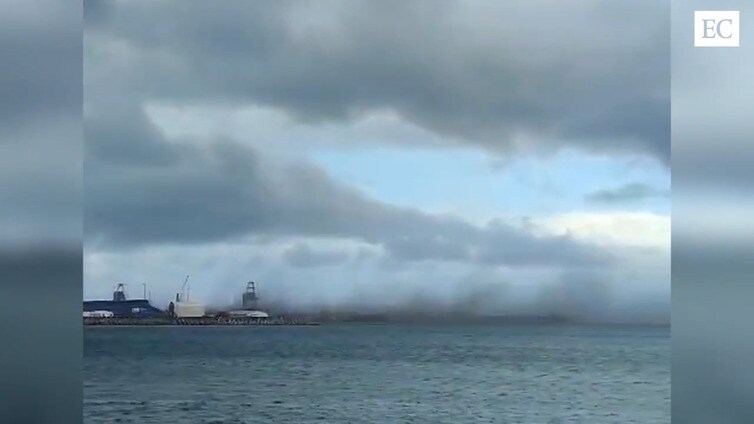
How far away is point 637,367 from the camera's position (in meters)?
20.6

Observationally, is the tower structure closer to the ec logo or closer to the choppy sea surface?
the choppy sea surface

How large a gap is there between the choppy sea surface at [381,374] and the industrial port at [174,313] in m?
0.43

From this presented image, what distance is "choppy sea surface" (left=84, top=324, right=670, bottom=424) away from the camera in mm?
17109

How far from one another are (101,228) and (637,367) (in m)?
10.1

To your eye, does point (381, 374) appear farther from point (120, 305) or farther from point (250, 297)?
point (120, 305)

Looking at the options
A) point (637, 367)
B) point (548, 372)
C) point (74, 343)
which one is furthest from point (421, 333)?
point (74, 343)

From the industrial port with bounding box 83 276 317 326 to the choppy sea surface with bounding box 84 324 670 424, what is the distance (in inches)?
17.0

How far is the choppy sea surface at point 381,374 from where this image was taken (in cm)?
1711

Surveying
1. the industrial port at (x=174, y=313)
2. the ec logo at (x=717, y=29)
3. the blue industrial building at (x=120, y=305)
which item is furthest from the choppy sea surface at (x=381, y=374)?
the ec logo at (x=717, y=29)

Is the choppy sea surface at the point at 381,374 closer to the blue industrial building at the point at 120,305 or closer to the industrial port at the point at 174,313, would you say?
the industrial port at the point at 174,313

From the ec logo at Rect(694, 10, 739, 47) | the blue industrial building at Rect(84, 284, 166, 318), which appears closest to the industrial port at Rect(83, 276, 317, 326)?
the blue industrial building at Rect(84, 284, 166, 318)

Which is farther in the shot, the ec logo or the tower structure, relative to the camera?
the tower structure

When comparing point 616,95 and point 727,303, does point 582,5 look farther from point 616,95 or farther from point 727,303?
point 727,303

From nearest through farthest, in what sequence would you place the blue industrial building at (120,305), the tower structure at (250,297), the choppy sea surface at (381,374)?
the blue industrial building at (120,305)
the tower structure at (250,297)
the choppy sea surface at (381,374)
